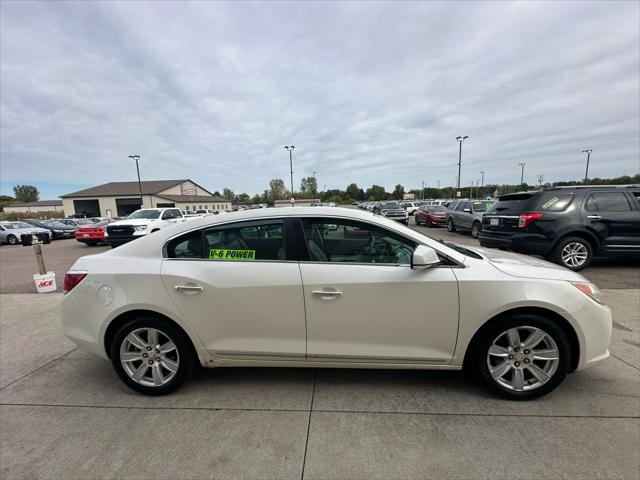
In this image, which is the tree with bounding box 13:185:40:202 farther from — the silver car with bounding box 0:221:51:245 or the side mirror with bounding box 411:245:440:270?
the side mirror with bounding box 411:245:440:270

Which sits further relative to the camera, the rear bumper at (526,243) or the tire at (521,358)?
the rear bumper at (526,243)

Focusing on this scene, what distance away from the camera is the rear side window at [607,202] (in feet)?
20.2

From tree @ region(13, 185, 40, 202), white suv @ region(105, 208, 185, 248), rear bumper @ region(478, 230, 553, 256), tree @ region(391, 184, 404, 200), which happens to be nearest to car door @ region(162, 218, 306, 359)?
rear bumper @ region(478, 230, 553, 256)

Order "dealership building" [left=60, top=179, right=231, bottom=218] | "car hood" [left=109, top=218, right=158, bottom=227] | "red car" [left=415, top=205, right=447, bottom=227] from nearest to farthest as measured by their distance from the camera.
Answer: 1. "car hood" [left=109, top=218, right=158, bottom=227]
2. "red car" [left=415, top=205, right=447, bottom=227]
3. "dealership building" [left=60, top=179, right=231, bottom=218]

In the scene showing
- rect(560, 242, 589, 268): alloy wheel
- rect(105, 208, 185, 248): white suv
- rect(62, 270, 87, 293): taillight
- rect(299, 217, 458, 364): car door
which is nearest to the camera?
rect(299, 217, 458, 364): car door

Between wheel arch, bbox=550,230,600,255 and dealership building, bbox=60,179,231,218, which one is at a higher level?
dealership building, bbox=60,179,231,218

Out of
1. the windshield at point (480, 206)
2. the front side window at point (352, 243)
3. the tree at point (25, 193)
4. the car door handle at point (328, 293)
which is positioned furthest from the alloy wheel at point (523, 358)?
the tree at point (25, 193)

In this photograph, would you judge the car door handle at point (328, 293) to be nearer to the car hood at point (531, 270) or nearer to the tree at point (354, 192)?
the car hood at point (531, 270)

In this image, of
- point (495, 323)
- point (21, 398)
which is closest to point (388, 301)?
point (495, 323)

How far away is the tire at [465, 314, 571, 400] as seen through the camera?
2381 millimetres

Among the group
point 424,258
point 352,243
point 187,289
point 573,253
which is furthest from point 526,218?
point 187,289

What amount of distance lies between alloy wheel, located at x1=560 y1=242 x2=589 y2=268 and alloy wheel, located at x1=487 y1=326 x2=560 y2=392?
4.95m

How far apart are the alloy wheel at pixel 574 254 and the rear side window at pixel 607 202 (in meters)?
0.80

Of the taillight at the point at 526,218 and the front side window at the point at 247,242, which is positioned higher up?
the front side window at the point at 247,242
